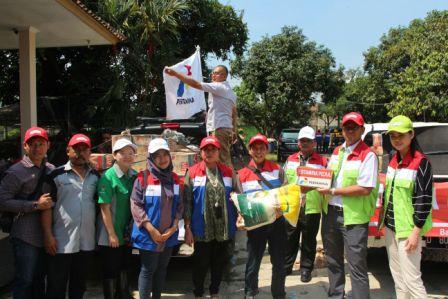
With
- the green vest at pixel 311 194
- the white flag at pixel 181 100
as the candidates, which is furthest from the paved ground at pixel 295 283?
the white flag at pixel 181 100

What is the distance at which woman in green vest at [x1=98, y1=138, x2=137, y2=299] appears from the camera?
3.44 metres

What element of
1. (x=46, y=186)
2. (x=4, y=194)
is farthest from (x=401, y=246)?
(x=4, y=194)

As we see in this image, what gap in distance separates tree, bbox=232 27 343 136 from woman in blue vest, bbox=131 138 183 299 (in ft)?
61.6

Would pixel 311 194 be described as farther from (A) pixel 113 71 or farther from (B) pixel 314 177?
(A) pixel 113 71

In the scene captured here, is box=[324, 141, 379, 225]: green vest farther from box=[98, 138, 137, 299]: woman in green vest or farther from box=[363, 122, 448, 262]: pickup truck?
box=[98, 138, 137, 299]: woman in green vest

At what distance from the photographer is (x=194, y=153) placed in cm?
476

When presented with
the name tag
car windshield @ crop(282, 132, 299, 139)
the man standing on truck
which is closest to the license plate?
the man standing on truck

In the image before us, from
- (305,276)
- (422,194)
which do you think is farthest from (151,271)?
→ (422,194)

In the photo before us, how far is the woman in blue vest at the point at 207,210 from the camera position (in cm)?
375

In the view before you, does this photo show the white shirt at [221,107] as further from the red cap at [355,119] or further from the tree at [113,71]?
the tree at [113,71]

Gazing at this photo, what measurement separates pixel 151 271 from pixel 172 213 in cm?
52

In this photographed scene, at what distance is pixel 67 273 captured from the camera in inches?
134

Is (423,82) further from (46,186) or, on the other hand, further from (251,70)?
(46,186)

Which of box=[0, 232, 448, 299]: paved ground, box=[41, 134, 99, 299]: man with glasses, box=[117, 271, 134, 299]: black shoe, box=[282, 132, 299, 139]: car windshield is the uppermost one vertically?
box=[282, 132, 299, 139]: car windshield
